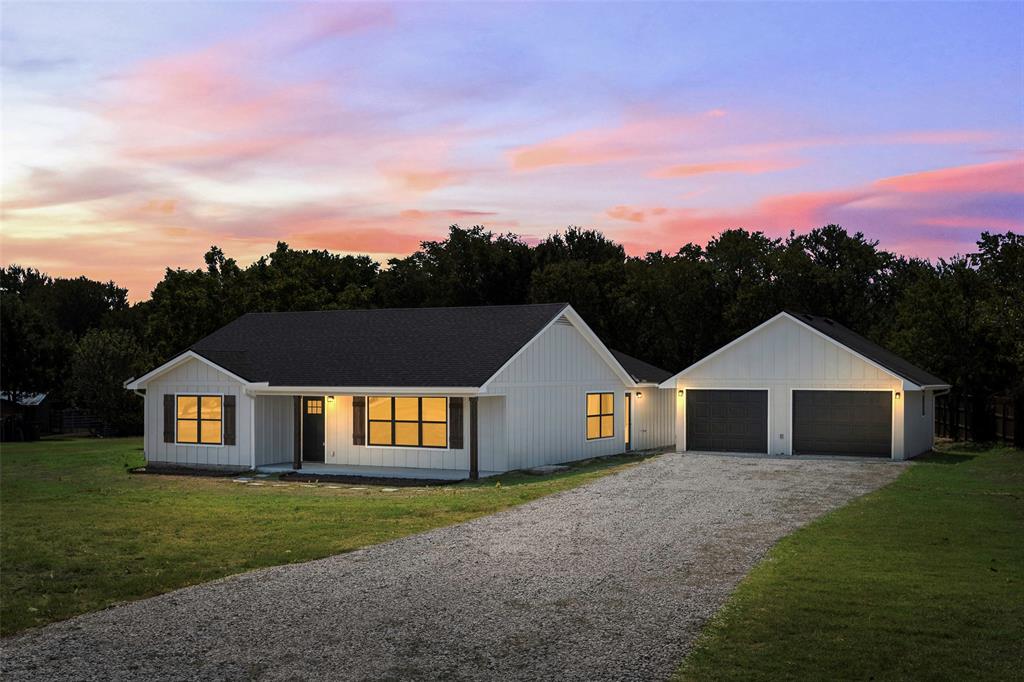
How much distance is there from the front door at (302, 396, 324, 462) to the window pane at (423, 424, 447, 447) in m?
3.54

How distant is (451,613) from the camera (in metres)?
9.34

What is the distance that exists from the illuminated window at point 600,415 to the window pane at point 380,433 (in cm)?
613

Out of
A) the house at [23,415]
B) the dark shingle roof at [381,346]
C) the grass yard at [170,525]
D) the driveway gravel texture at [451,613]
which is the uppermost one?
the dark shingle roof at [381,346]

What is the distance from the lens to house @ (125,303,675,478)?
963 inches

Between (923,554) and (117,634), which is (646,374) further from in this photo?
(117,634)

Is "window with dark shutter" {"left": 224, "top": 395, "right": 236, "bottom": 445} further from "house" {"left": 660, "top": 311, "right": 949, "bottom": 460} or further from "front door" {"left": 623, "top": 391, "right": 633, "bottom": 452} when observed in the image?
"house" {"left": 660, "top": 311, "right": 949, "bottom": 460}

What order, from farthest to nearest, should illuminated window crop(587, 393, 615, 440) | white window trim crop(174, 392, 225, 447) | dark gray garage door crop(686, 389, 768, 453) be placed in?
dark gray garage door crop(686, 389, 768, 453), illuminated window crop(587, 393, 615, 440), white window trim crop(174, 392, 225, 447)

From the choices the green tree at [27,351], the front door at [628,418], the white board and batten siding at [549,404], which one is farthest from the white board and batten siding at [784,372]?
the green tree at [27,351]

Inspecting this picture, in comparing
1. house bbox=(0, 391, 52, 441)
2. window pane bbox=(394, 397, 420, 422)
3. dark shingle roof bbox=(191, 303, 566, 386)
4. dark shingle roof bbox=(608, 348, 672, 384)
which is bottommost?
house bbox=(0, 391, 52, 441)

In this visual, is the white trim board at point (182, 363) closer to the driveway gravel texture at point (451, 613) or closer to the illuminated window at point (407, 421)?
the illuminated window at point (407, 421)

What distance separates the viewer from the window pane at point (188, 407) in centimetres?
2633

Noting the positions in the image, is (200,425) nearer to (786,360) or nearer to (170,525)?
(170,525)

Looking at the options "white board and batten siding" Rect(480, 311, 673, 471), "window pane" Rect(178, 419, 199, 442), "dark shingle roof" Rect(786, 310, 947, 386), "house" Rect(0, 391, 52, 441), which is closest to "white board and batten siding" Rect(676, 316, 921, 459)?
"dark shingle roof" Rect(786, 310, 947, 386)

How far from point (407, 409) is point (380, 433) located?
1.02m
